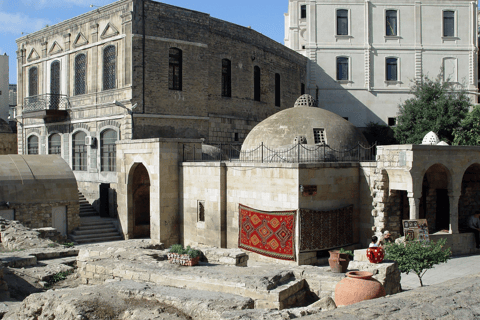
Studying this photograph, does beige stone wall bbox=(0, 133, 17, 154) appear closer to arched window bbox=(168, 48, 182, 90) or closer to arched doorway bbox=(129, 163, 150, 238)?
arched window bbox=(168, 48, 182, 90)

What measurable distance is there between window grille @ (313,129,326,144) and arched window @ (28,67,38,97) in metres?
18.2

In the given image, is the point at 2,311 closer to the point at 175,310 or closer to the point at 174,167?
the point at 175,310

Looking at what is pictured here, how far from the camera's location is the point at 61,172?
66.2 feet

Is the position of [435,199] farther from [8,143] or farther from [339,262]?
[8,143]

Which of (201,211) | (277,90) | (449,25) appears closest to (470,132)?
(449,25)

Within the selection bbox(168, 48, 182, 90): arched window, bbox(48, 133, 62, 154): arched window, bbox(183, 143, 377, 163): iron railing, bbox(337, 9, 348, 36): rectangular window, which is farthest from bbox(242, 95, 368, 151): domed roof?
bbox(337, 9, 348, 36): rectangular window

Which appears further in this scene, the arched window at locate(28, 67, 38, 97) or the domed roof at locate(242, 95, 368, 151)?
the arched window at locate(28, 67, 38, 97)

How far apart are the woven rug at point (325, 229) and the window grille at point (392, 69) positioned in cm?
1844

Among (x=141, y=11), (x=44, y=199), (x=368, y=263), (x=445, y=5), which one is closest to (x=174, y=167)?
(x=44, y=199)

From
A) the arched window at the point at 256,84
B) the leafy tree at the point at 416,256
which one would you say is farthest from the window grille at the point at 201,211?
the arched window at the point at 256,84

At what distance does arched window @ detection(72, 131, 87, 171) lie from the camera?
2364cm

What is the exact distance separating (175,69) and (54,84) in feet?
25.9

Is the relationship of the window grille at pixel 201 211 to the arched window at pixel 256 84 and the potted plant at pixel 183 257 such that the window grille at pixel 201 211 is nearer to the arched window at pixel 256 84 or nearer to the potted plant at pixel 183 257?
the potted plant at pixel 183 257

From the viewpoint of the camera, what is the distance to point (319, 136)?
1677 cm
